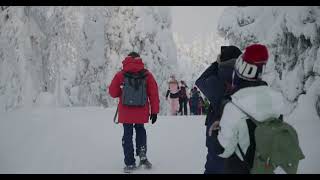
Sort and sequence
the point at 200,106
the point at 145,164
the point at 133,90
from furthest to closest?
the point at 200,106 < the point at 145,164 < the point at 133,90

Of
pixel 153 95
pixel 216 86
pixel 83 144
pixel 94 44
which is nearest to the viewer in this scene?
pixel 216 86

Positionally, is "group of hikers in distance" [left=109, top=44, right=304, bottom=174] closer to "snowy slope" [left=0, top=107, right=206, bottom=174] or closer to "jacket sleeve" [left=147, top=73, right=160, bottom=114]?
"jacket sleeve" [left=147, top=73, right=160, bottom=114]

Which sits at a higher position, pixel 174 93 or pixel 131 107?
pixel 131 107

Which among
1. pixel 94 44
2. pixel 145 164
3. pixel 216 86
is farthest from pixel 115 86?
pixel 94 44

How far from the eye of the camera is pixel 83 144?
1047 centimetres

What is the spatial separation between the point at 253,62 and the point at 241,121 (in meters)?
0.52

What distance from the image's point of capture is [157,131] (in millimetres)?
12352

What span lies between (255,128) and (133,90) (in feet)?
11.3

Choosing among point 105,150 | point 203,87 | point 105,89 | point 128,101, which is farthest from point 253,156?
point 105,89

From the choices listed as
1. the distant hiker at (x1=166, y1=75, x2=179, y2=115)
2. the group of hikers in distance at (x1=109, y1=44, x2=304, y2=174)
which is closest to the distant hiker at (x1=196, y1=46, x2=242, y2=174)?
the group of hikers in distance at (x1=109, y1=44, x2=304, y2=174)

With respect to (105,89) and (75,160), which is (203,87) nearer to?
(75,160)

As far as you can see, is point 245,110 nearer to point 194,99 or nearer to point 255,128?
point 255,128

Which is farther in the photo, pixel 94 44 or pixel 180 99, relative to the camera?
pixel 94 44

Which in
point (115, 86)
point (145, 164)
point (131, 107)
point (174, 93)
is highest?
point (115, 86)
